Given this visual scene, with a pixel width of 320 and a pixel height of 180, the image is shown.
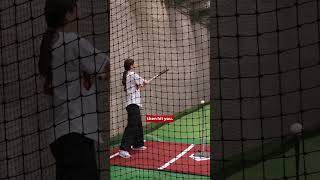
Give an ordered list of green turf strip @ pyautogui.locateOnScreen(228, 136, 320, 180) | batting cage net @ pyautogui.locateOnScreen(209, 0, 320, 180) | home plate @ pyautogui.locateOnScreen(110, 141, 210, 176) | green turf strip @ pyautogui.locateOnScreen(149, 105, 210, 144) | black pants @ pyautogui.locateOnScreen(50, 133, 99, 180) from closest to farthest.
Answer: black pants @ pyautogui.locateOnScreen(50, 133, 99, 180), batting cage net @ pyautogui.locateOnScreen(209, 0, 320, 180), green turf strip @ pyautogui.locateOnScreen(228, 136, 320, 180), home plate @ pyautogui.locateOnScreen(110, 141, 210, 176), green turf strip @ pyautogui.locateOnScreen(149, 105, 210, 144)

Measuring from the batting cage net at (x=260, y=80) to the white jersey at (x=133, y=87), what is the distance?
4.43 feet

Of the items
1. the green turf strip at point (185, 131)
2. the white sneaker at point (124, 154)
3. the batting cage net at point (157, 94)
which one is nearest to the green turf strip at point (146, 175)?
the batting cage net at point (157, 94)

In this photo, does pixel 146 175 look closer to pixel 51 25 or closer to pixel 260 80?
pixel 260 80

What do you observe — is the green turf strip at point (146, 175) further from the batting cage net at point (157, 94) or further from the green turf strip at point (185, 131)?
the green turf strip at point (185, 131)

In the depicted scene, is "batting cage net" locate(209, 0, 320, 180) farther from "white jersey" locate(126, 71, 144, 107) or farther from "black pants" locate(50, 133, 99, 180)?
"white jersey" locate(126, 71, 144, 107)

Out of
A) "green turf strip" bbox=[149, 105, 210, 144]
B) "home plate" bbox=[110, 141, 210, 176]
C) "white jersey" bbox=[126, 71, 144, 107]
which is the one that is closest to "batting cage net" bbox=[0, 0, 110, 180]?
"home plate" bbox=[110, 141, 210, 176]

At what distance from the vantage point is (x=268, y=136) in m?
2.93

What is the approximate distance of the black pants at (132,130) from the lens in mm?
4176

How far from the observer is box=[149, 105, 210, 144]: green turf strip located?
4.95 m

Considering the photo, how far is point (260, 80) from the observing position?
2775 millimetres

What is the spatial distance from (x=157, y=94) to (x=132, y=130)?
169cm

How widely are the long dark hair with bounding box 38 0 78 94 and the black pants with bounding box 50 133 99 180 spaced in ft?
0.68

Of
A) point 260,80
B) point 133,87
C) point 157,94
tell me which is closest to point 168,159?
point 133,87

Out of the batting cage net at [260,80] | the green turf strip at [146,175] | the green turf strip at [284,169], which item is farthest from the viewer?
the green turf strip at [146,175]
